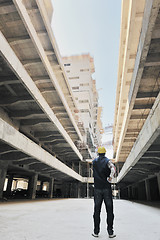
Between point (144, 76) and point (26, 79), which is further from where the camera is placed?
point (26, 79)

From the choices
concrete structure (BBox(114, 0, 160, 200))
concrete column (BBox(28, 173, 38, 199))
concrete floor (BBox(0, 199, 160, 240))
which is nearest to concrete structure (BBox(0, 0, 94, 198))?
concrete column (BBox(28, 173, 38, 199))

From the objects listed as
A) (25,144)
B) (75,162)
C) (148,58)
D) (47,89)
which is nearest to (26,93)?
(25,144)

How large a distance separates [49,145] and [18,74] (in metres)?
16.8

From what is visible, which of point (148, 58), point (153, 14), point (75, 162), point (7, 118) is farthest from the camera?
point (75, 162)

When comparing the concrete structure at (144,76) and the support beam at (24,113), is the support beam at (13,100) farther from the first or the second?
the concrete structure at (144,76)

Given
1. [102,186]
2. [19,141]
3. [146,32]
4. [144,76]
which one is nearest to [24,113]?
[19,141]

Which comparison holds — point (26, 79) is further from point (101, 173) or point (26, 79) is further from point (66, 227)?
point (66, 227)

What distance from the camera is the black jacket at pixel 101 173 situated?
3697 millimetres

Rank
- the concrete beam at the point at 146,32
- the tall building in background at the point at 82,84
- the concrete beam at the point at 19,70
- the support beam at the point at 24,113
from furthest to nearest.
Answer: the tall building in background at the point at 82,84
the support beam at the point at 24,113
the concrete beam at the point at 19,70
the concrete beam at the point at 146,32

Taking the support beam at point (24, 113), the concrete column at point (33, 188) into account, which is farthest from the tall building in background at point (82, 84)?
the support beam at point (24, 113)

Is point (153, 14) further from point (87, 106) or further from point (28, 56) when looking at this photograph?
point (87, 106)

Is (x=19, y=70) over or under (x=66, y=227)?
over

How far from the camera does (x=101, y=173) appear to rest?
3807mm

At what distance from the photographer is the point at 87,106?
4725 cm
